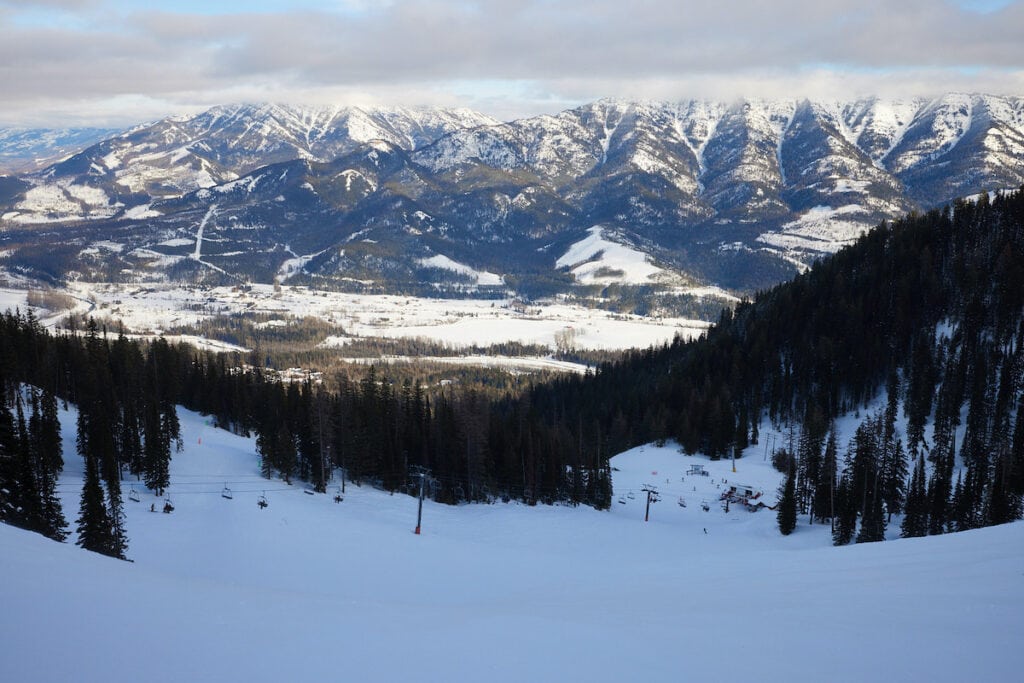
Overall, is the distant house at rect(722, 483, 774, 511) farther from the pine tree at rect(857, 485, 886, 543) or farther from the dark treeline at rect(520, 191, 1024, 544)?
the pine tree at rect(857, 485, 886, 543)

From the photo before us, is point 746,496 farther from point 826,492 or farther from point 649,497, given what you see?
point 649,497

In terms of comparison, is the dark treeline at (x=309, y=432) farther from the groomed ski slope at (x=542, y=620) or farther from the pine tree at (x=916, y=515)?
the pine tree at (x=916, y=515)

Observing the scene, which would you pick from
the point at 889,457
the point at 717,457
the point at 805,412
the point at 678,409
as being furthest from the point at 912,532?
the point at 678,409

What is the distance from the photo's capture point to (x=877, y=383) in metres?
110

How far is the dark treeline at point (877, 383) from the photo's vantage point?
221 feet

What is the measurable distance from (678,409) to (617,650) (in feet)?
365

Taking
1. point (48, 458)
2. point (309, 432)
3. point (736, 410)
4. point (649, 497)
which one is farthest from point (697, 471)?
point (48, 458)

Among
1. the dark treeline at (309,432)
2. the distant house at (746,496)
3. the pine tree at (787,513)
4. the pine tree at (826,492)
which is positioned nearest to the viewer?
the dark treeline at (309,432)

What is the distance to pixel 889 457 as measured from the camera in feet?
236

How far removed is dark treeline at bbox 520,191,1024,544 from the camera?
6738 cm

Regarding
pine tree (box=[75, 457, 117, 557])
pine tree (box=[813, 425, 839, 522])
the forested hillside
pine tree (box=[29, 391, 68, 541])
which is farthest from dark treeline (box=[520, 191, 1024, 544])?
pine tree (box=[75, 457, 117, 557])

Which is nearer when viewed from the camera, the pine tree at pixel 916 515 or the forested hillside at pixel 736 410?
the pine tree at pixel 916 515

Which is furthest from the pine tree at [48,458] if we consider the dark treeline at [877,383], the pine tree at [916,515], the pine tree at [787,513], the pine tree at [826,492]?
the pine tree at [916,515]

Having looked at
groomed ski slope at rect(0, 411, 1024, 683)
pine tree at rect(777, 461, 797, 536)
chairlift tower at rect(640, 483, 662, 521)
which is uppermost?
groomed ski slope at rect(0, 411, 1024, 683)
